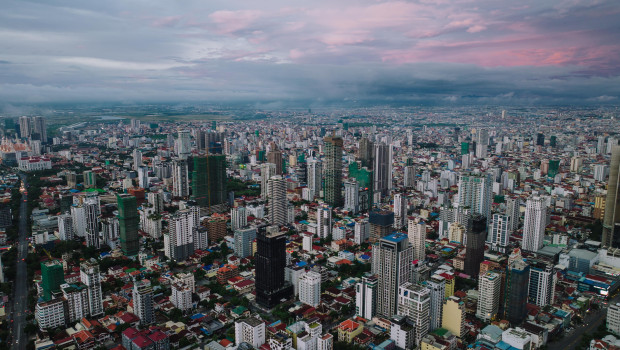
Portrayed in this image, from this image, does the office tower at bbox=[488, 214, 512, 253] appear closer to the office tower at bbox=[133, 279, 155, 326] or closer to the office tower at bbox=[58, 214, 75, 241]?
the office tower at bbox=[133, 279, 155, 326]

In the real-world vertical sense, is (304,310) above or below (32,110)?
below

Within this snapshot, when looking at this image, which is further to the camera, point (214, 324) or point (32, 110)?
point (32, 110)

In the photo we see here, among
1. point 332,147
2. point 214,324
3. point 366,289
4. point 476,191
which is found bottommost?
point 214,324

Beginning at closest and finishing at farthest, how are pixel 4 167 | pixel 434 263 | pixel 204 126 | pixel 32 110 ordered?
pixel 434 263
pixel 4 167
pixel 32 110
pixel 204 126

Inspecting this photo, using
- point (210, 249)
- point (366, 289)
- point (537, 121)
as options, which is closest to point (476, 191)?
point (366, 289)

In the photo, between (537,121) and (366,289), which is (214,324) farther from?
(537,121)

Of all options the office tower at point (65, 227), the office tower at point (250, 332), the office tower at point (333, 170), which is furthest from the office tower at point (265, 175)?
the office tower at point (250, 332)
